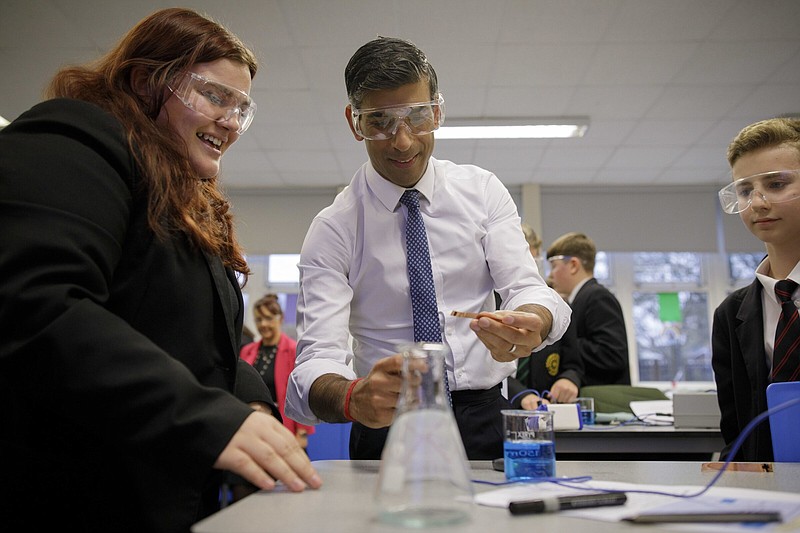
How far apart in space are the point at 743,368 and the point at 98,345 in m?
1.75

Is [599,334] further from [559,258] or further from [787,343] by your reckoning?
[787,343]

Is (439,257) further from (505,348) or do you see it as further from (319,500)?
(319,500)

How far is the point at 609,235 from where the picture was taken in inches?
303

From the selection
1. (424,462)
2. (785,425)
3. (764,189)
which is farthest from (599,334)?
(424,462)

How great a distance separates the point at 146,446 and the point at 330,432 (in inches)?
106

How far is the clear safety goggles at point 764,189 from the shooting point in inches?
72.8

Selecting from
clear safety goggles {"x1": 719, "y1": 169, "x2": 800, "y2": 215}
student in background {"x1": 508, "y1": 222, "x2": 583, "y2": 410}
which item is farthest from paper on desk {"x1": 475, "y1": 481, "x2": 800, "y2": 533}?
student in background {"x1": 508, "y1": 222, "x2": 583, "y2": 410}

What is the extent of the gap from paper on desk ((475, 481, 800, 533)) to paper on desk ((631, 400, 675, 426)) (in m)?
2.14

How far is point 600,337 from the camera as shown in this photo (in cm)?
369

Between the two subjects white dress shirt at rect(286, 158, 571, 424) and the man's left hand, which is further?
white dress shirt at rect(286, 158, 571, 424)

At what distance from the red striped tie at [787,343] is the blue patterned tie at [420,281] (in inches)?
35.5

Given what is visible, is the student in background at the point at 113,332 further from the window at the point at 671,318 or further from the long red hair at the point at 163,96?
the window at the point at 671,318

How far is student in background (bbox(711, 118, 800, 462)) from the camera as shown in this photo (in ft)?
5.90

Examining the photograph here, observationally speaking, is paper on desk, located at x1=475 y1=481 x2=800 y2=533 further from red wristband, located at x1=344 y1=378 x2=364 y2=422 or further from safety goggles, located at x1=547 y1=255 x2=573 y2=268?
safety goggles, located at x1=547 y1=255 x2=573 y2=268
